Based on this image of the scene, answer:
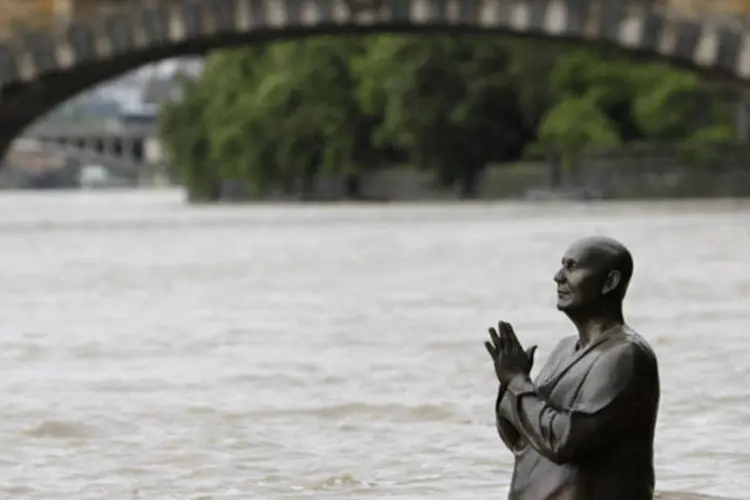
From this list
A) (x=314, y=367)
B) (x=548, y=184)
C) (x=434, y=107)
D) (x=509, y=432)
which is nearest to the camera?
(x=509, y=432)

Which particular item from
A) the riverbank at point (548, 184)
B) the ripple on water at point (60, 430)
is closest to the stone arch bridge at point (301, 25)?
the riverbank at point (548, 184)

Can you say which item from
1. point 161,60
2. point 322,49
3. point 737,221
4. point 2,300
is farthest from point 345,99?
point 2,300

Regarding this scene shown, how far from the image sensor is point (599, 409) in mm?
5789

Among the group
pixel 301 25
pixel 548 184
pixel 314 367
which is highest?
pixel 301 25

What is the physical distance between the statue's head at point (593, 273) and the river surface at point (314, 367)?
2807mm

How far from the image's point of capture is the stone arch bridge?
48.1m

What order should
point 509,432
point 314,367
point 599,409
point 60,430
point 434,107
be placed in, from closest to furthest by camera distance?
point 599,409 < point 509,432 < point 60,430 < point 314,367 < point 434,107

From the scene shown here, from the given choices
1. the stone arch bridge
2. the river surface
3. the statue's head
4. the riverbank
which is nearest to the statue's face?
the statue's head

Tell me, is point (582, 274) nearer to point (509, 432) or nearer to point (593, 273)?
point (593, 273)

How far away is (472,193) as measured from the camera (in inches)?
3004

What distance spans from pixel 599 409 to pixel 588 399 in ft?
0.16

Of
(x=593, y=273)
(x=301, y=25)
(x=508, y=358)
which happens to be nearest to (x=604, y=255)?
(x=593, y=273)

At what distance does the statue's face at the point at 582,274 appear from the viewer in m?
5.93

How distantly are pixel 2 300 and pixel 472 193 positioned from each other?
177ft
